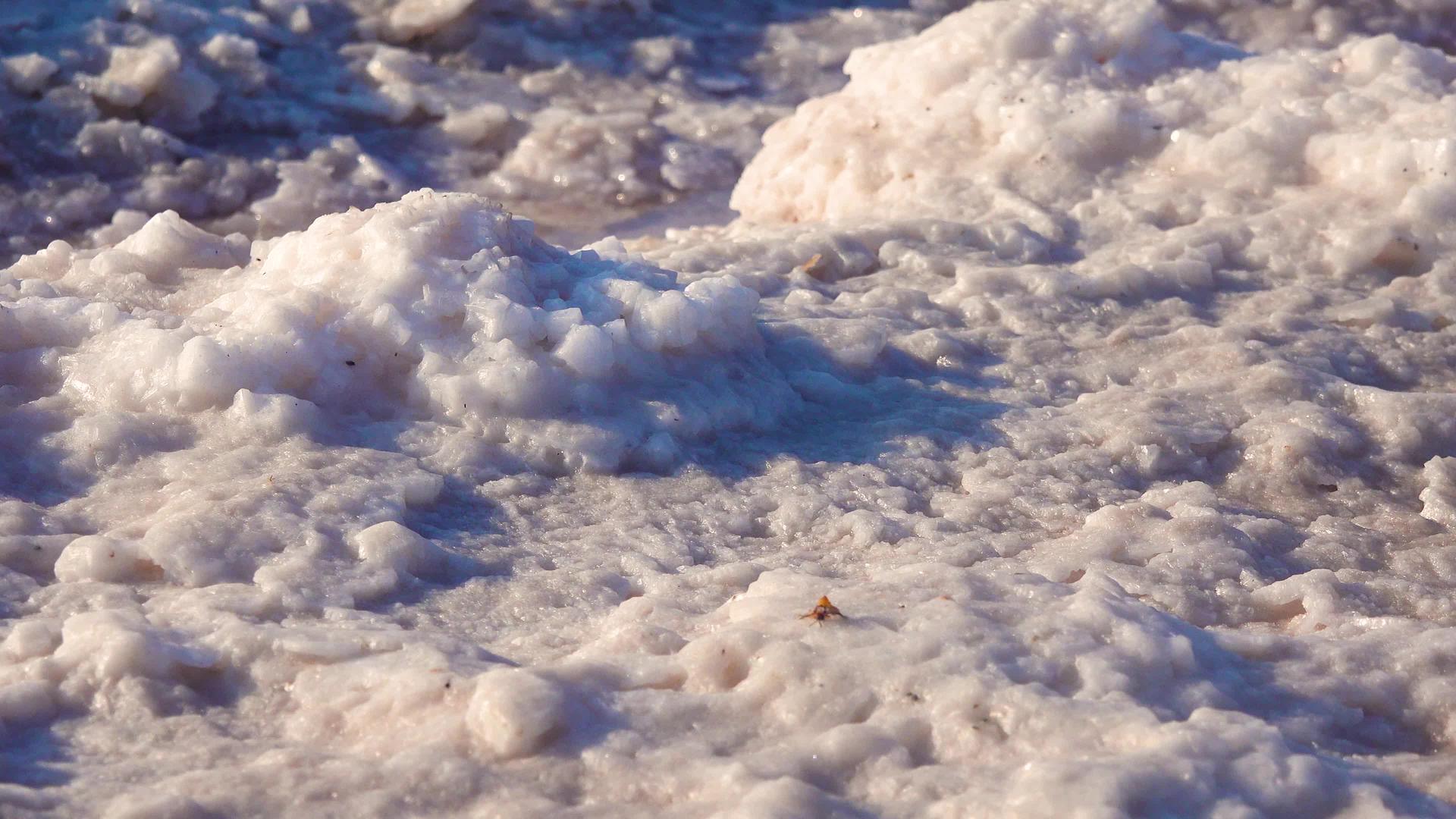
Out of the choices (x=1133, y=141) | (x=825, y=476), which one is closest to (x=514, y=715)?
(x=825, y=476)

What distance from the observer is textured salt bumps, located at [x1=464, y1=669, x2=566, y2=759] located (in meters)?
1.76

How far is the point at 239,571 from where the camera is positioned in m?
2.14

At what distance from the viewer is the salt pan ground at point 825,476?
5.83 ft

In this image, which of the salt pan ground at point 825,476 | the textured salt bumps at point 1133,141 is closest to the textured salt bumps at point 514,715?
the salt pan ground at point 825,476

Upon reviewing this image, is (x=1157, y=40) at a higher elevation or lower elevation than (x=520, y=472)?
higher

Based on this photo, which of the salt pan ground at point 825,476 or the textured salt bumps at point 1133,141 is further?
the textured salt bumps at point 1133,141

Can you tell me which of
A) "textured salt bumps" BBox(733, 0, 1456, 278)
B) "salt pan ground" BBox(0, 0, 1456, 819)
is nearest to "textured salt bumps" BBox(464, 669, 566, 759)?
"salt pan ground" BBox(0, 0, 1456, 819)

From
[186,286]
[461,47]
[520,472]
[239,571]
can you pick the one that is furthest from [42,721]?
[461,47]

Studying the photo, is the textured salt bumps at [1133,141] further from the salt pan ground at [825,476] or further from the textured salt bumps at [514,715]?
the textured salt bumps at [514,715]

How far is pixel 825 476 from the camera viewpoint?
2557 mm

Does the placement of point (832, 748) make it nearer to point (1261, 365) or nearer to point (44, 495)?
point (44, 495)

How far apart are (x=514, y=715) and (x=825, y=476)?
3.05ft

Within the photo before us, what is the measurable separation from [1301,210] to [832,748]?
230 centimetres

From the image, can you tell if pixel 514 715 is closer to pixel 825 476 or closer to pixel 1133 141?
pixel 825 476
